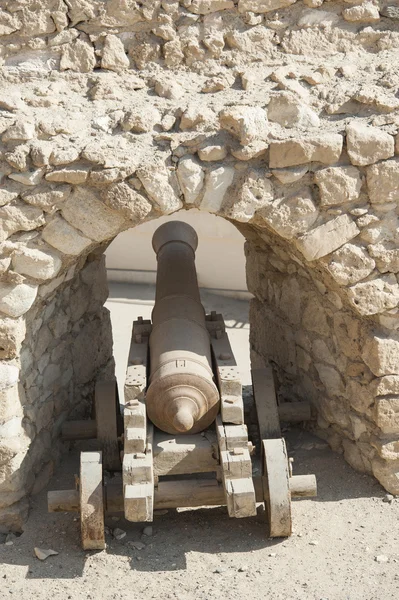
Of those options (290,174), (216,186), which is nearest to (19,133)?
(216,186)

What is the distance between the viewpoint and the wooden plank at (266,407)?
511 cm

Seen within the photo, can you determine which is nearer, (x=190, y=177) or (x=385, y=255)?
(x=190, y=177)

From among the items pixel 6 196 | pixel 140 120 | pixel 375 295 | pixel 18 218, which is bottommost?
pixel 375 295

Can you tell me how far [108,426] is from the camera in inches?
206

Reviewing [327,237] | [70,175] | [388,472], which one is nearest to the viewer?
[70,175]

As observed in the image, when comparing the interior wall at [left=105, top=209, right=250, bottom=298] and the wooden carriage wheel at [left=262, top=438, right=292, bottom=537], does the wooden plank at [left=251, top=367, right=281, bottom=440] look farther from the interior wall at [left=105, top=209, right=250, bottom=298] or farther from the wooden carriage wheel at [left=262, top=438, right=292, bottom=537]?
the interior wall at [left=105, top=209, right=250, bottom=298]

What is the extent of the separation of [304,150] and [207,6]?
3.10 ft

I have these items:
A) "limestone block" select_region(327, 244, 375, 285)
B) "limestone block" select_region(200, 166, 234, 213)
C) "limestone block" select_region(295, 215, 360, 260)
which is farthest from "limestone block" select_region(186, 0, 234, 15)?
"limestone block" select_region(327, 244, 375, 285)

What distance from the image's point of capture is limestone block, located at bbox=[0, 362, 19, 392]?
180 inches

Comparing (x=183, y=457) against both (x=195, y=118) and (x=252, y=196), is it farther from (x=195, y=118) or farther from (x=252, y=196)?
(x=195, y=118)

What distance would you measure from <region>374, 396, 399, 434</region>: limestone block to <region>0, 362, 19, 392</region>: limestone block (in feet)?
6.55

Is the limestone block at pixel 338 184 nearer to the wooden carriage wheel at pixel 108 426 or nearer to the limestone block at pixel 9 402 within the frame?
the wooden carriage wheel at pixel 108 426

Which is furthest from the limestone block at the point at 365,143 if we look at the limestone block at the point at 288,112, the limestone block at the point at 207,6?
the limestone block at the point at 207,6

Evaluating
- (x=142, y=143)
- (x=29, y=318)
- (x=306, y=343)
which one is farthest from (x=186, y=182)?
(x=306, y=343)
